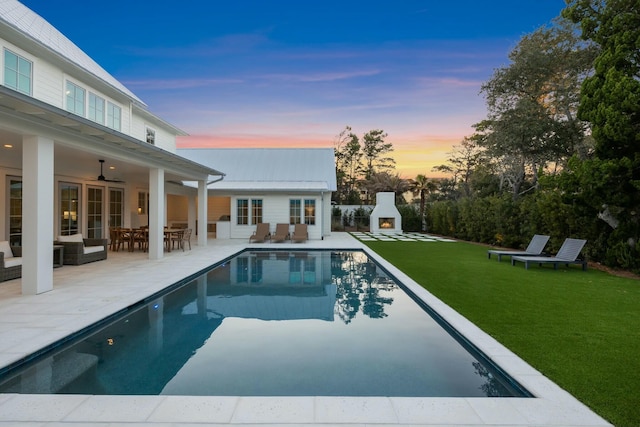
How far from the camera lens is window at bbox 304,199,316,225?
59.7 ft

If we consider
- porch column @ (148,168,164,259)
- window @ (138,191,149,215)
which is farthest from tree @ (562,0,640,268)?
window @ (138,191,149,215)

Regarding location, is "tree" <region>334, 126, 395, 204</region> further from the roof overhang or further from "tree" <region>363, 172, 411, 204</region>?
the roof overhang

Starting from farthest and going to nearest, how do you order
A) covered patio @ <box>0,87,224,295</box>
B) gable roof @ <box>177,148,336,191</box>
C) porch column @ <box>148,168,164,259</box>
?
gable roof @ <box>177,148,336,191</box> → porch column @ <box>148,168,164,259</box> → covered patio @ <box>0,87,224,295</box>

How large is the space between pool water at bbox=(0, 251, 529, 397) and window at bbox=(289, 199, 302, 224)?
10.7 metres

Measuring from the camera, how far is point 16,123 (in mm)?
5652

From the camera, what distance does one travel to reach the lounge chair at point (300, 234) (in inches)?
663

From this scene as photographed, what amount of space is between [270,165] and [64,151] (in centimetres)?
1428

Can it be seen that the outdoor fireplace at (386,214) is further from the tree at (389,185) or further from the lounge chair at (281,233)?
the lounge chair at (281,233)

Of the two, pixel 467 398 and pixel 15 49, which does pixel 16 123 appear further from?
pixel 467 398

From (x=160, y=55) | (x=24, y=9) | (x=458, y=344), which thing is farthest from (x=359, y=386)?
(x=160, y=55)

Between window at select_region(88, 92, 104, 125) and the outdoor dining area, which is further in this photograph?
the outdoor dining area

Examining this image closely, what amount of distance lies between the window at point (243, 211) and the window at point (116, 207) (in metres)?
5.21

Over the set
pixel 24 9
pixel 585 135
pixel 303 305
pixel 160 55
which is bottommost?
pixel 303 305

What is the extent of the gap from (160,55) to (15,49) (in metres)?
8.97
